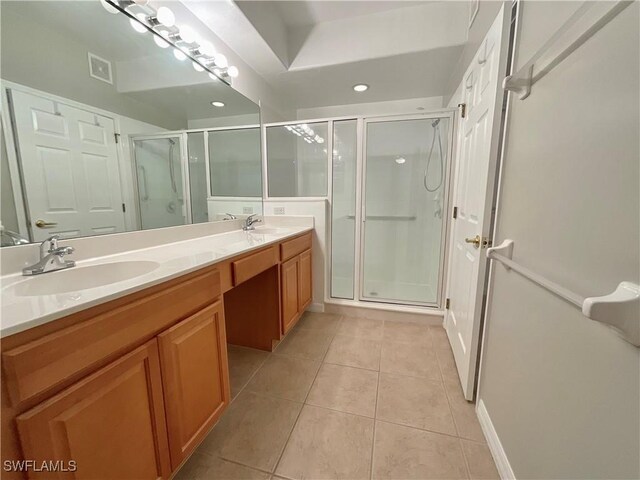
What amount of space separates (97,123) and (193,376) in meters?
1.14

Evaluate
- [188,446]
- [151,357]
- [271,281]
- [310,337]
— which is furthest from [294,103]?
[188,446]

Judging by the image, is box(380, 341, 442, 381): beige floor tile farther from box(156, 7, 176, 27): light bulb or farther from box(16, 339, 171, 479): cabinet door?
box(156, 7, 176, 27): light bulb

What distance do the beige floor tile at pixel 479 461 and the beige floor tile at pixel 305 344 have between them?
0.94 meters

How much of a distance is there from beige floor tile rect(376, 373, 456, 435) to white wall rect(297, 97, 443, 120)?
7.68 feet

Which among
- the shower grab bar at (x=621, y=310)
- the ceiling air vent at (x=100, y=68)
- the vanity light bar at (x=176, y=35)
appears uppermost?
the vanity light bar at (x=176, y=35)

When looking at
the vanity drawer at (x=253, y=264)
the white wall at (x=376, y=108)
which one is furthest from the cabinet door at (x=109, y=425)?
the white wall at (x=376, y=108)

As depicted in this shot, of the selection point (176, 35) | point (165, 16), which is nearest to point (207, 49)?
point (176, 35)

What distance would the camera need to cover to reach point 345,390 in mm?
1452

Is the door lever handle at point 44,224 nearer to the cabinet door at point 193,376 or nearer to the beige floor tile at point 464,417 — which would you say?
the cabinet door at point 193,376

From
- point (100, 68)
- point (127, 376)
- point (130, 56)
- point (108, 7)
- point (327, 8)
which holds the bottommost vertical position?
point (127, 376)

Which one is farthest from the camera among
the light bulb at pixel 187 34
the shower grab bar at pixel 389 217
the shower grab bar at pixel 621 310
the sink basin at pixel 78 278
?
the shower grab bar at pixel 389 217

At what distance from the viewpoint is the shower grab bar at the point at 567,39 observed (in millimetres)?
551

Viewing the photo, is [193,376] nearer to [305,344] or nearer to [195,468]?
[195,468]

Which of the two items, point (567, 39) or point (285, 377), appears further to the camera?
point (285, 377)
